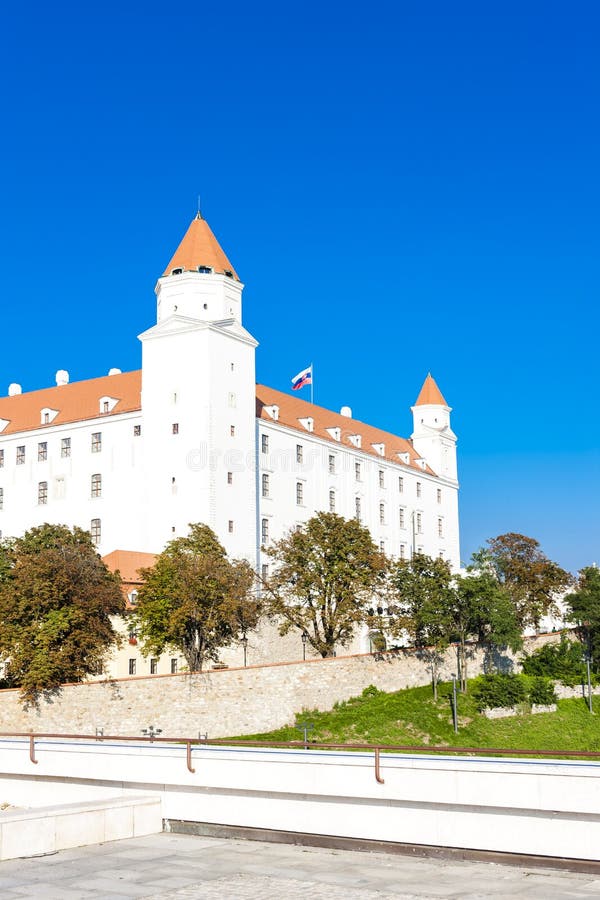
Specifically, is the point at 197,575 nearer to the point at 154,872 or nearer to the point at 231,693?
the point at 231,693

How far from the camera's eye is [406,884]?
10.7 metres

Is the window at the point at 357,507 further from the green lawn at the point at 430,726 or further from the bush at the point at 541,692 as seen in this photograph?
the green lawn at the point at 430,726

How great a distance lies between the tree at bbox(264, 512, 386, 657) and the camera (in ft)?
153

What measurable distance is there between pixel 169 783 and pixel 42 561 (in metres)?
27.4

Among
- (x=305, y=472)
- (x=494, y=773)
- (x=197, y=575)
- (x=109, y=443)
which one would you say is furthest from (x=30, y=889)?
(x=305, y=472)

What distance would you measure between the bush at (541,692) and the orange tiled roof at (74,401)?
28406mm

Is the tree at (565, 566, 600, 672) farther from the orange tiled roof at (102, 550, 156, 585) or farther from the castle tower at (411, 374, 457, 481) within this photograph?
the castle tower at (411, 374, 457, 481)

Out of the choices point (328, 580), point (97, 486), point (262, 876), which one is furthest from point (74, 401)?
point (262, 876)

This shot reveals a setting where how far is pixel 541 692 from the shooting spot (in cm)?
5016

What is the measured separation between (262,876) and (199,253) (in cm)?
5356

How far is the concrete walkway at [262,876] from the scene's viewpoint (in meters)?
10.2

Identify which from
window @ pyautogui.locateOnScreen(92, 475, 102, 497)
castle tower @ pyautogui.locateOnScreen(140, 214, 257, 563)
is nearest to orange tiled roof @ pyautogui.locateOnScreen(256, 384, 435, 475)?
castle tower @ pyautogui.locateOnScreen(140, 214, 257, 563)

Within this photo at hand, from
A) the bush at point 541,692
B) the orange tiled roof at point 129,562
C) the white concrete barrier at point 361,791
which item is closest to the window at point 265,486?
the orange tiled roof at point 129,562

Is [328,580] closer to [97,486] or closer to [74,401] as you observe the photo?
[97,486]
